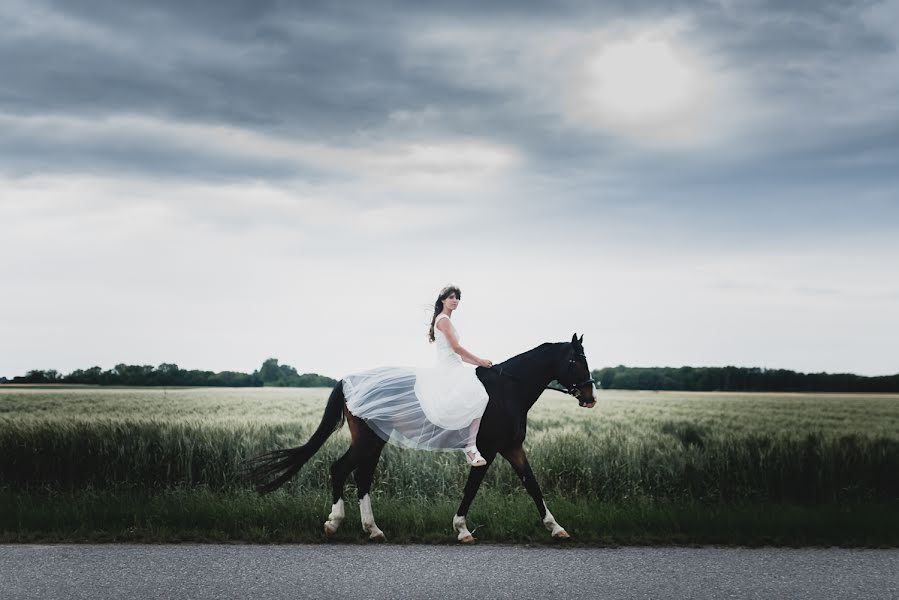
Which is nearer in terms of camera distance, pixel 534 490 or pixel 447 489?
pixel 534 490

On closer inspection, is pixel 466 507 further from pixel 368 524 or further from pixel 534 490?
pixel 368 524

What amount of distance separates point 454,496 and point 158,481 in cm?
478

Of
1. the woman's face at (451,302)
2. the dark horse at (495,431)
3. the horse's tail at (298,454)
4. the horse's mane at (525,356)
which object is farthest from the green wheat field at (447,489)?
the woman's face at (451,302)

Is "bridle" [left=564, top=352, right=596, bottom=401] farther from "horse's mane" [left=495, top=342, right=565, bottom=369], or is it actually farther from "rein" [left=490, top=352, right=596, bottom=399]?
"horse's mane" [left=495, top=342, right=565, bottom=369]

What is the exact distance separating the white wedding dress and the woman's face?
0.46 feet

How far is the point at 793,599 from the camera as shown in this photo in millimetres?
5180

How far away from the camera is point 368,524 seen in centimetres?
709

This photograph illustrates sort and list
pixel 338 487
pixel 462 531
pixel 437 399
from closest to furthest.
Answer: pixel 462 531 < pixel 338 487 < pixel 437 399

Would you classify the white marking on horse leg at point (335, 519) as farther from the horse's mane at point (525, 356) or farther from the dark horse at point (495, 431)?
the horse's mane at point (525, 356)

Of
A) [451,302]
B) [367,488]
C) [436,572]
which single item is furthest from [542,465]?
[436,572]

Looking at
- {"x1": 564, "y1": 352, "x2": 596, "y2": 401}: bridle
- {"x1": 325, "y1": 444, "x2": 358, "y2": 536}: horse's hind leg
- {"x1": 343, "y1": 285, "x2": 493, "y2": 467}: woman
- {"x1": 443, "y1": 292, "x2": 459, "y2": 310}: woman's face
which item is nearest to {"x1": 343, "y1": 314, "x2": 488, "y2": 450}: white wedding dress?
{"x1": 343, "y1": 285, "x2": 493, "y2": 467}: woman

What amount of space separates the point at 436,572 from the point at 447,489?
4202 mm

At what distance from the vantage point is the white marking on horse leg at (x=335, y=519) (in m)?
7.01

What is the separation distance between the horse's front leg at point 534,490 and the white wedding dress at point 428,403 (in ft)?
1.79
